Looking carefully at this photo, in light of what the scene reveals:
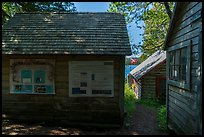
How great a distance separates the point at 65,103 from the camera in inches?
410

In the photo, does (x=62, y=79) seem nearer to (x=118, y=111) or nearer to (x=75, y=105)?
(x=75, y=105)

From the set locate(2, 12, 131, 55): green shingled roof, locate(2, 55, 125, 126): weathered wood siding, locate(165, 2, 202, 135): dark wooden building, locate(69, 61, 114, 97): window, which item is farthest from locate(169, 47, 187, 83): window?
locate(69, 61, 114, 97): window

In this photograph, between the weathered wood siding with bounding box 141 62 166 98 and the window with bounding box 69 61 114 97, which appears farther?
the weathered wood siding with bounding box 141 62 166 98

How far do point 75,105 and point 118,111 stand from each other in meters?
1.70

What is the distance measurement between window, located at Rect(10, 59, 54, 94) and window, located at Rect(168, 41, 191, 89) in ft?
14.9

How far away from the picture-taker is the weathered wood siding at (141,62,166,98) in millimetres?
21084

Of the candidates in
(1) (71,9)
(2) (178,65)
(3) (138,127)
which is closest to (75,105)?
A: (3) (138,127)

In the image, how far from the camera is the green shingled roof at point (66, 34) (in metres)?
10.2

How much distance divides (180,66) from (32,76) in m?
5.67

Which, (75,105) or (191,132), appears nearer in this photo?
(191,132)

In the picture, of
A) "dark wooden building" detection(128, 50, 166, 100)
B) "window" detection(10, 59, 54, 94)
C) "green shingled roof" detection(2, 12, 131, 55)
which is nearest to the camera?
"green shingled roof" detection(2, 12, 131, 55)

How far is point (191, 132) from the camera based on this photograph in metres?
6.59

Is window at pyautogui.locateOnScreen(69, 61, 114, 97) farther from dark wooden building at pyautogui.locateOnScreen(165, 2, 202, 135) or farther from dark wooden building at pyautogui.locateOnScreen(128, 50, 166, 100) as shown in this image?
dark wooden building at pyautogui.locateOnScreen(128, 50, 166, 100)

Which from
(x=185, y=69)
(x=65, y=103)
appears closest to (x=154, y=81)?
(x=65, y=103)
